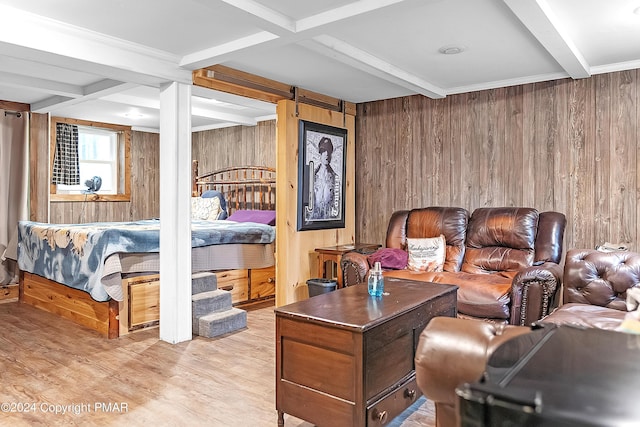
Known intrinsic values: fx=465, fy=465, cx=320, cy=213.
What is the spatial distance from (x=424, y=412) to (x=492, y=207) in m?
2.48

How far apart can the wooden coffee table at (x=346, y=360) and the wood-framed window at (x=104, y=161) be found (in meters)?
5.52

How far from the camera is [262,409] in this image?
256cm

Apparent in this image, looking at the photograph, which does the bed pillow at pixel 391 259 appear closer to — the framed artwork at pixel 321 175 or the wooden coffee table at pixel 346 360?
the framed artwork at pixel 321 175

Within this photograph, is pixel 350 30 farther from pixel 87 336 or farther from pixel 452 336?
pixel 87 336

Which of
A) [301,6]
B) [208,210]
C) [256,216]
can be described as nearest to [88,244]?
[256,216]

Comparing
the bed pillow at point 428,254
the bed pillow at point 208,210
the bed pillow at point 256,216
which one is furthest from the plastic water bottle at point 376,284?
the bed pillow at point 208,210

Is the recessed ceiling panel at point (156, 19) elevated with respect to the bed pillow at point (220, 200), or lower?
elevated

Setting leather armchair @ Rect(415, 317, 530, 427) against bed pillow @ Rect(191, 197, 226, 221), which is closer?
leather armchair @ Rect(415, 317, 530, 427)

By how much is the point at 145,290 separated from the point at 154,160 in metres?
4.01

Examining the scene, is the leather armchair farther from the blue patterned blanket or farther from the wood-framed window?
the wood-framed window

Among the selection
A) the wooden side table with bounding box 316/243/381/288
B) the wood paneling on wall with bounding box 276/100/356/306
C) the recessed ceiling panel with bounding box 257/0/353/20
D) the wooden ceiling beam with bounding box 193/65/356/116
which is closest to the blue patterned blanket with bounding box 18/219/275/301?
the wood paneling on wall with bounding box 276/100/356/306

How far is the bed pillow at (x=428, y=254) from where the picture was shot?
4.18m

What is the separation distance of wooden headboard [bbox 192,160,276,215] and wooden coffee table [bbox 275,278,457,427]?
4.09 meters

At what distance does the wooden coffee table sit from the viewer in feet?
6.64
